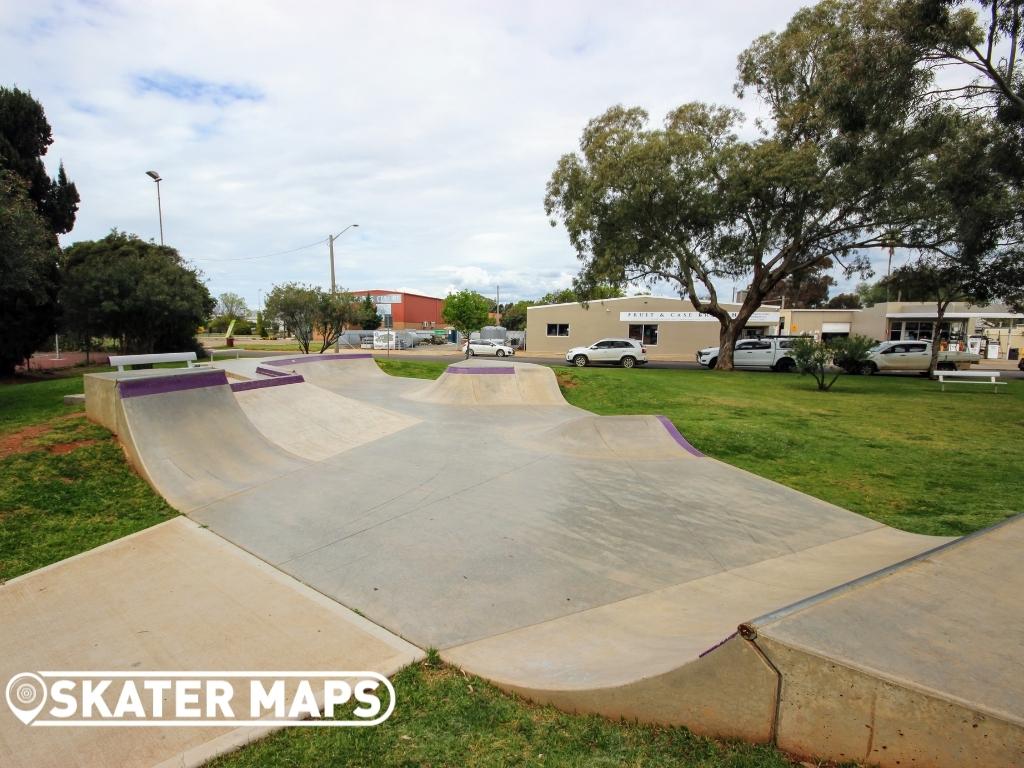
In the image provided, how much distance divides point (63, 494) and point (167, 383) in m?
2.39

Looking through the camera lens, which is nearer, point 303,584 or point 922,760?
point 922,760

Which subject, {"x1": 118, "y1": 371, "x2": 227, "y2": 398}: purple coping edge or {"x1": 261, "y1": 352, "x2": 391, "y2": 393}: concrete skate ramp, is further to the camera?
{"x1": 261, "y1": 352, "x2": 391, "y2": 393}: concrete skate ramp

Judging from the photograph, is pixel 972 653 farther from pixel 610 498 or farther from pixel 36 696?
pixel 36 696

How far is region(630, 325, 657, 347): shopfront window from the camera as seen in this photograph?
40.6 m

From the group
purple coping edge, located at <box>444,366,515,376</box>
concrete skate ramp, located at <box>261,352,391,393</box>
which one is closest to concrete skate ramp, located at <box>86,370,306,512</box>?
purple coping edge, located at <box>444,366,515,376</box>

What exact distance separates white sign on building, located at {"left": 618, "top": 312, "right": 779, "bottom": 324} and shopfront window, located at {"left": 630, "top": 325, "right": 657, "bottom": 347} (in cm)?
61

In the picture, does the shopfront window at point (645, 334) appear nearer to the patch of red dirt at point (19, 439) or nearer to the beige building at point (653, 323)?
the beige building at point (653, 323)

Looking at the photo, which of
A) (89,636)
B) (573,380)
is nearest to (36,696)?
(89,636)

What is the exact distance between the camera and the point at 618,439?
8531 millimetres

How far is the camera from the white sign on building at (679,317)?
39.1m

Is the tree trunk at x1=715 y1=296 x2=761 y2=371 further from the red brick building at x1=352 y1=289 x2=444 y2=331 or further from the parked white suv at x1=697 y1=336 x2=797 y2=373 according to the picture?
the red brick building at x1=352 y1=289 x2=444 y2=331

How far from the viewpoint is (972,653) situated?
6.96 ft

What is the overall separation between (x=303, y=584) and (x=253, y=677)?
1.15 m

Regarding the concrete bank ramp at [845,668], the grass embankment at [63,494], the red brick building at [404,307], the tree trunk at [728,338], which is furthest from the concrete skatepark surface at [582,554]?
the red brick building at [404,307]
